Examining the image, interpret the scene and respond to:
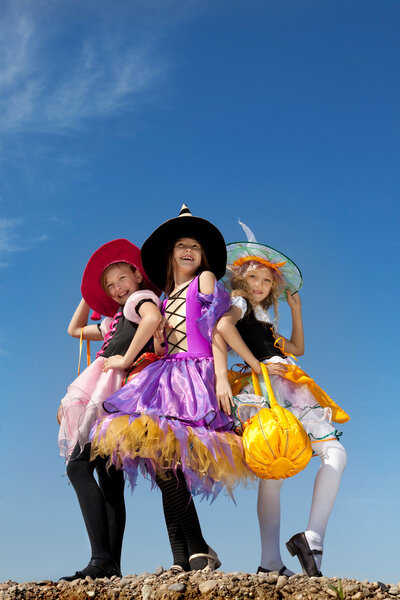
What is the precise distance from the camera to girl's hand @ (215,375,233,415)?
16.4ft

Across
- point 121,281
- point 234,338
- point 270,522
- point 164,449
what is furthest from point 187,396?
point 121,281

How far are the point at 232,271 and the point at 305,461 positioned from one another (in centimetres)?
196

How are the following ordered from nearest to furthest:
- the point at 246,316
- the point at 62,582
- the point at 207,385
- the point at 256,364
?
the point at 62,582, the point at 207,385, the point at 256,364, the point at 246,316

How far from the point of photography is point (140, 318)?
546 centimetres

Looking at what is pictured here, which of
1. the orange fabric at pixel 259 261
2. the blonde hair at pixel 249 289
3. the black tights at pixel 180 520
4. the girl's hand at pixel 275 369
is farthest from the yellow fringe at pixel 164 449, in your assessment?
the orange fabric at pixel 259 261

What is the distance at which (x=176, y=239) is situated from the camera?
19.2 ft

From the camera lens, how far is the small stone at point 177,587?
4.24 meters

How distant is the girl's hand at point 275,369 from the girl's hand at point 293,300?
89 centimetres

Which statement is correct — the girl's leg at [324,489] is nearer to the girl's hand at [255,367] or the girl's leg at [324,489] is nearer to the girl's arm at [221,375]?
the girl's hand at [255,367]

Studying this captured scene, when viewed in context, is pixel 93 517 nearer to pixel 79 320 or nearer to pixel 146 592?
pixel 146 592

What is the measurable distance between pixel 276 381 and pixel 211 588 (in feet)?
6.02

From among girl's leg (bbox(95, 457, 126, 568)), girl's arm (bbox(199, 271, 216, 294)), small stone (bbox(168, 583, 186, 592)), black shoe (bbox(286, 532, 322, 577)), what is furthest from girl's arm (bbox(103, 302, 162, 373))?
black shoe (bbox(286, 532, 322, 577))

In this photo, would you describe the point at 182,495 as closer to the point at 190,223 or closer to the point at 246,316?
the point at 246,316

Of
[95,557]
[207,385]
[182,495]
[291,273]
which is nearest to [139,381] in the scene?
[207,385]
